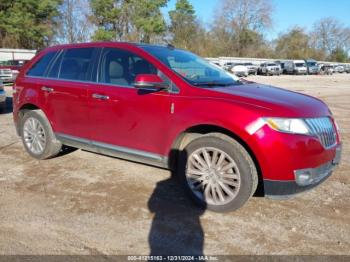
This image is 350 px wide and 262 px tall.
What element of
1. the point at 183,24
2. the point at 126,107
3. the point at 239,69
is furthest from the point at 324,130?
the point at 183,24

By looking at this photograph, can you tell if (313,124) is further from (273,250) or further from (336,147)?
(273,250)

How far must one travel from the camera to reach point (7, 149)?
20.7 ft

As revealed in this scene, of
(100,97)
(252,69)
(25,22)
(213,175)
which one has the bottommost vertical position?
(213,175)

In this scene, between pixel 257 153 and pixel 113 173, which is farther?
pixel 113 173

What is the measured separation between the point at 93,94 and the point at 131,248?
A: 7.28ft

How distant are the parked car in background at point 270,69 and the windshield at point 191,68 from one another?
4582cm

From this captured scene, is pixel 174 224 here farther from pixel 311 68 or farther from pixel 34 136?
pixel 311 68

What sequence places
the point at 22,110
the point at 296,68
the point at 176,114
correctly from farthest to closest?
the point at 296,68 → the point at 22,110 → the point at 176,114

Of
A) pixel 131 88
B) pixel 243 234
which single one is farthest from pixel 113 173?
pixel 243 234

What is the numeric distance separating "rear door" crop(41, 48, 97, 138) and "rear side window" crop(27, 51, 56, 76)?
0.53ft

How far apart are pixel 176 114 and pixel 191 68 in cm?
83

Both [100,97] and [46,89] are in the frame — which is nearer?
[100,97]

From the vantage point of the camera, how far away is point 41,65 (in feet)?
18.5

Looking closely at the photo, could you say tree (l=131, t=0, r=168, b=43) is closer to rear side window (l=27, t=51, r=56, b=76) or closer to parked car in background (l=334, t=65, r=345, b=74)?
parked car in background (l=334, t=65, r=345, b=74)
